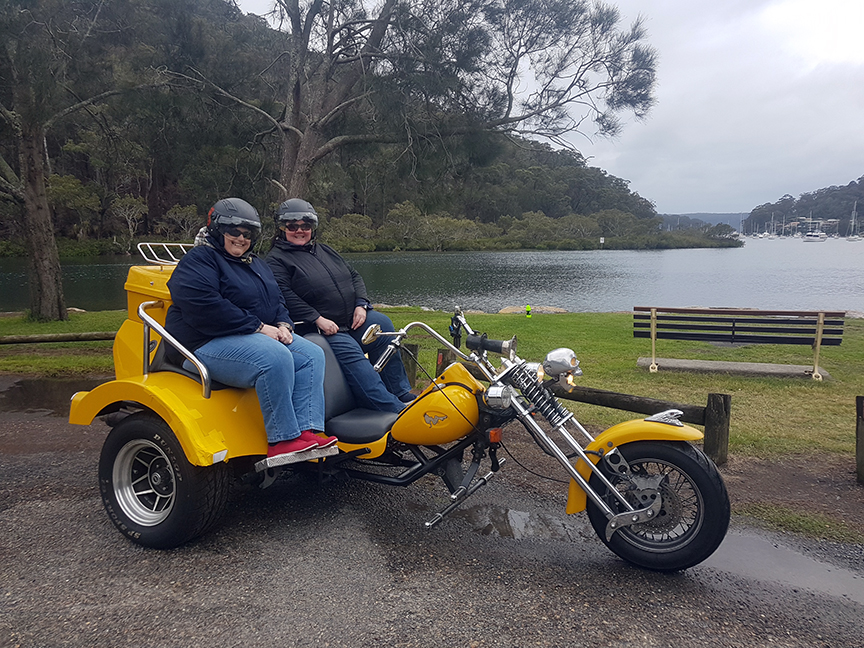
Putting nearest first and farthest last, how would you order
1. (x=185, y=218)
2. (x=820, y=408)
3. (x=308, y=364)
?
(x=308, y=364), (x=820, y=408), (x=185, y=218)

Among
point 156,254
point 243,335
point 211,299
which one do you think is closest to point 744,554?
point 243,335

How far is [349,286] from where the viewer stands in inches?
187

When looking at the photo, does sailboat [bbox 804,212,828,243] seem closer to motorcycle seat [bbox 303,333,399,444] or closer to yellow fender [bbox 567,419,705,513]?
yellow fender [bbox 567,419,705,513]

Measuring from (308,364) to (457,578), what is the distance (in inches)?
57.7

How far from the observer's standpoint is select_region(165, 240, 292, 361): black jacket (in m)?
3.48

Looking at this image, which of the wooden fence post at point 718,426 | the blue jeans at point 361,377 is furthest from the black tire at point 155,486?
the wooden fence post at point 718,426

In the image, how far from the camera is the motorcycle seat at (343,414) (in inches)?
143

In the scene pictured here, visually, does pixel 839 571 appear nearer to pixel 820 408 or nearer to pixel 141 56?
pixel 820 408

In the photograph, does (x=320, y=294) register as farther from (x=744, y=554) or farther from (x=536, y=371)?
(x=744, y=554)

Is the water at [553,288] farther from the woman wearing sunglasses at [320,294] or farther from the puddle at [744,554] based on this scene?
the puddle at [744,554]

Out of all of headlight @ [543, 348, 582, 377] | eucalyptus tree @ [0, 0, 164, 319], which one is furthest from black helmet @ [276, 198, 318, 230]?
eucalyptus tree @ [0, 0, 164, 319]

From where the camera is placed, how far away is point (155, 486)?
3584 millimetres

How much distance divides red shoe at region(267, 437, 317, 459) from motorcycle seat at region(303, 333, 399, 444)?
0.30 metres

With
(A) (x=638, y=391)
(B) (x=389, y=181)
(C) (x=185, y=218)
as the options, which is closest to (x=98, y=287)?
(C) (x=185, y=218)
